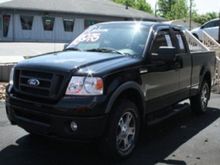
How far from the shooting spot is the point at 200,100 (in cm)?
848

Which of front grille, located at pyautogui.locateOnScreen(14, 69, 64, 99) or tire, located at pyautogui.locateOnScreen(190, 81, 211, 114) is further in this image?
tire, located at pyautogui.locateOnScreen(190, 81, 211, 114)

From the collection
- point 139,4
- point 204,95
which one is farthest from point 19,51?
point 139,4

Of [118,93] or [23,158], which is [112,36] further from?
[23,158]

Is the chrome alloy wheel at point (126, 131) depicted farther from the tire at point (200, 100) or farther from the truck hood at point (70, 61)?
the tire at point (200, 100)

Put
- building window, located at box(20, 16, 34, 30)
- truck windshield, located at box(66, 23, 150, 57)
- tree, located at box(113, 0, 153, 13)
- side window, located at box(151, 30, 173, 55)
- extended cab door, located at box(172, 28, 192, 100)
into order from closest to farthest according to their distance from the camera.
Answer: truck windshield, located at box(66, 23, 150, 57)
side window, located at box(151, 30, 173, 55)
extended cab door, located at box(172, 28, 192, 100)
building window, located at box(20, 16, 34, 30)
tree, located at box(113, 0, 153, 13)

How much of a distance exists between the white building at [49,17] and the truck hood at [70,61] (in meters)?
29.9

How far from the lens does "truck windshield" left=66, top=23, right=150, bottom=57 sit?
6176mm

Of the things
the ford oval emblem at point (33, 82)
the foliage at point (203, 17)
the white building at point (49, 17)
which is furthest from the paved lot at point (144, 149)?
the foliage at point (203, 17)

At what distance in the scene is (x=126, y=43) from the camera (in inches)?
Result: 247

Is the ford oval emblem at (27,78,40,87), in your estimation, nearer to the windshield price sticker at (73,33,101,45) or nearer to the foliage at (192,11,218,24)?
the windshield price sticker at (73,33,101,45)

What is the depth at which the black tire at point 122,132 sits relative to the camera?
5.21m

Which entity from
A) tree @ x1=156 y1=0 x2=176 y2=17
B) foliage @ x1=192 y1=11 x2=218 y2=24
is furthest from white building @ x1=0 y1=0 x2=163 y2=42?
tree @ x1=156 y1=0 x2=176 y2=17

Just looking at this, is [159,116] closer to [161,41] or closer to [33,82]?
[161,41]

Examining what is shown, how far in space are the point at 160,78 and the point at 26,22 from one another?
31333 millimetres
